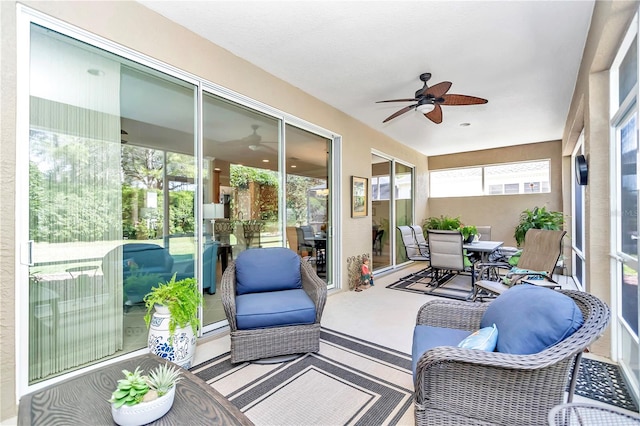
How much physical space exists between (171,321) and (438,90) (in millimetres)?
3315

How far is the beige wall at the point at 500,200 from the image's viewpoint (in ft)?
22.0

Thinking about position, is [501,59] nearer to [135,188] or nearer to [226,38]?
[226,38]

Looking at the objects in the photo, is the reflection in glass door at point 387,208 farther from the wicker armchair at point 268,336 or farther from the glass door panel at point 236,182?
the wicker armchair at point 268,336

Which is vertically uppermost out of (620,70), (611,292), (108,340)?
(620,70)

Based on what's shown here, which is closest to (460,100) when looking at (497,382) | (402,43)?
(402,43)

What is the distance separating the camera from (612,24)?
77.1 inches

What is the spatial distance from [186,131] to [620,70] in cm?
378

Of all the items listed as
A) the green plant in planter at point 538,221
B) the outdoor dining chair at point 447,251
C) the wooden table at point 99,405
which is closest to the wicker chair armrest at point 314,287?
the wooden table at point 99,405

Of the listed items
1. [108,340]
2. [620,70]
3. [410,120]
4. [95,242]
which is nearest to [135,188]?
[95,242]

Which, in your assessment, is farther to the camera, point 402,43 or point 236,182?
point 236,182

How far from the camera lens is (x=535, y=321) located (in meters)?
1.34

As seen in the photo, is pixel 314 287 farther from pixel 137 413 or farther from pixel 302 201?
pixel 302 201

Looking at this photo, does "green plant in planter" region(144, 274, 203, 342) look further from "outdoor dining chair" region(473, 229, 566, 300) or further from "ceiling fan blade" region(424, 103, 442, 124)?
"ceiling fan blade" region(424, 103, 442, 124)

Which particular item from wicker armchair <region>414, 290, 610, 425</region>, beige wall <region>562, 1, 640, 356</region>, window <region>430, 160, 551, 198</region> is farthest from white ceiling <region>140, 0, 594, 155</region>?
window <region>430, 160, 551, 198</region>
